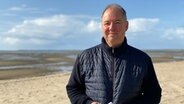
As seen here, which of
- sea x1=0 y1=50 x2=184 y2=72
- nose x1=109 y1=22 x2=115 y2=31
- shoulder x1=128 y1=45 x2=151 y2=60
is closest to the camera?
nose x1=109 y1=22 x2=115 y2=31

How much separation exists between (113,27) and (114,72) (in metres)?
0.35

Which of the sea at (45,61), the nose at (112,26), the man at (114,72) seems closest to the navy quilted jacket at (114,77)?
the man at (114,72)

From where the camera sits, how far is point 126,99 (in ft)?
10.1

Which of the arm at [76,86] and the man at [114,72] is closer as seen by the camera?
the man at [114,72]

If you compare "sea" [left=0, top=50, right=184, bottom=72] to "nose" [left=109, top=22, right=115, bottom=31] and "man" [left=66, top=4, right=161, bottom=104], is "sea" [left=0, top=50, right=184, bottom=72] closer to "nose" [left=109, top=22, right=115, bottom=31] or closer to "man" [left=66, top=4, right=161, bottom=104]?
"man" [left=66, top=4, right=161, bottom=104]

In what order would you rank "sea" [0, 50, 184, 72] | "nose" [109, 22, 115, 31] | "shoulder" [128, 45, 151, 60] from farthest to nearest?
1. "sea" [0, 50, 184, 72]
2. "shoulder" [128, 45, 151, 60]
3. "nose" [109, 22, 115, 31]

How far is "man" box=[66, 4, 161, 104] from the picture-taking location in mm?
3074

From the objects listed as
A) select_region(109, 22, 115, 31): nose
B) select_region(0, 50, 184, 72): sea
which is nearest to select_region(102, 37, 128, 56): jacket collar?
select_region(109, 22, 115, 31): nose

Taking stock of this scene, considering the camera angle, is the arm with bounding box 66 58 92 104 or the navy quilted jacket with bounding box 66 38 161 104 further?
the arm with bounding box 66 58 92 104

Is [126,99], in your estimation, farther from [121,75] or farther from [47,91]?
[47,91]

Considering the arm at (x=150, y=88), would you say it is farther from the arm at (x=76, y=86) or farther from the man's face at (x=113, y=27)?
the arm at (x=76, y=86)

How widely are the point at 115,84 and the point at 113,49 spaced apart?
274 millimetres

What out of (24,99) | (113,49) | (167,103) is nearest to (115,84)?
(113,49)

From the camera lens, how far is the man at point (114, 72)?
10.1 feet
